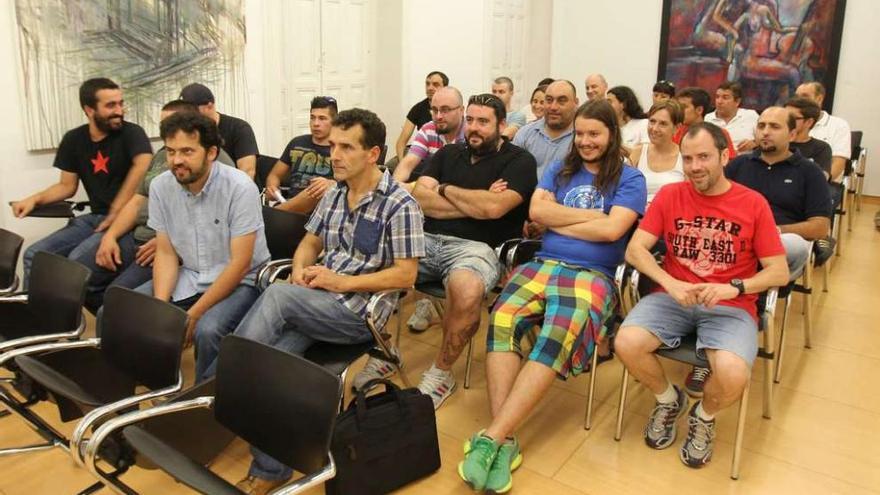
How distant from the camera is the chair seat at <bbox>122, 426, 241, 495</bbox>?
163cm

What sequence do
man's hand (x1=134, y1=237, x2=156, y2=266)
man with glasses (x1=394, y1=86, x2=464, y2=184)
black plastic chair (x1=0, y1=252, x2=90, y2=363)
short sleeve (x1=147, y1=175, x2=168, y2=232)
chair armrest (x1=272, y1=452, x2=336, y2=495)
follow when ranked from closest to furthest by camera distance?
chair armrest (x1=272, y1=452, x2=336, y2=495) < black plastic chair (x1=0, y1=252, x2=90, y2=363) < short sleeve (x1=147, y1=175, x2=168, y2=232) < man's hand (x1=134, y1=237, x2=156, y2=266) < man with glasses (x1=394, y1=86, x2=464, y2=184)

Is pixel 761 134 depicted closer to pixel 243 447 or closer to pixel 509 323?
pixel 509 323

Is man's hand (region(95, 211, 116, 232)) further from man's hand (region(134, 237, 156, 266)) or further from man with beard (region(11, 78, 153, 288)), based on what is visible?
man's hand (region(134, 237, 156, 266))

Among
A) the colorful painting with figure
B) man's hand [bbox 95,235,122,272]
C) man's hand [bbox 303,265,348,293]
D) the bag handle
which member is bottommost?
the bag handle

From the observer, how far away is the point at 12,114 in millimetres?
4031

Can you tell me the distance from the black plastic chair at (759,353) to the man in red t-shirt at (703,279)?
0.03 m

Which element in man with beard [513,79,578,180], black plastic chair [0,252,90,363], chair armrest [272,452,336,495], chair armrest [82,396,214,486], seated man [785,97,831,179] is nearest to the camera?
chair armrest [272,452,336,495]

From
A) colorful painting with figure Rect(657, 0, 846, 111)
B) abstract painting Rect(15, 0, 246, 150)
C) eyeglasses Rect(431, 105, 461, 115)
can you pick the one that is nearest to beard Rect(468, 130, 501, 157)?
eyeglasses Rect(431, 105, 461, 115)

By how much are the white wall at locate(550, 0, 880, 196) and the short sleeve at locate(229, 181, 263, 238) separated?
632 cm

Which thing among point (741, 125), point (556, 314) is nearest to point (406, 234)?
point (556, 314)

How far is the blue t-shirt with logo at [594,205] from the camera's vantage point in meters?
2.93

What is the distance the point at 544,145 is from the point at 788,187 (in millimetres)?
1226

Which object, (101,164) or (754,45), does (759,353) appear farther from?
(754,45)

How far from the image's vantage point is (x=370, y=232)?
266 cm
